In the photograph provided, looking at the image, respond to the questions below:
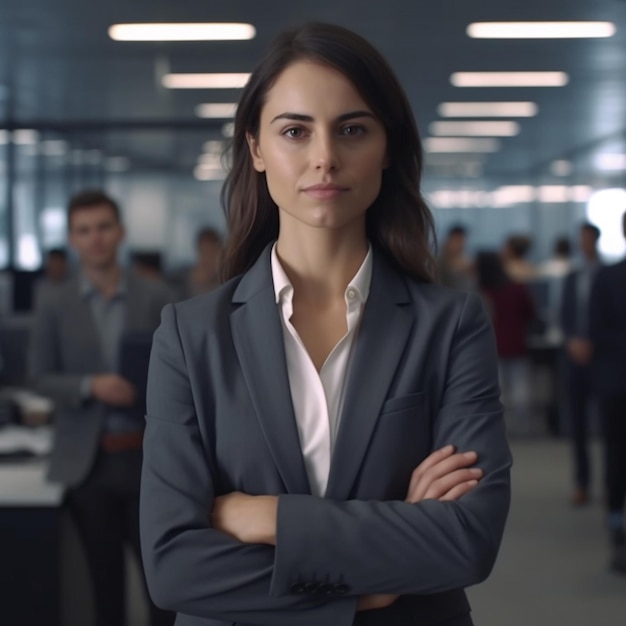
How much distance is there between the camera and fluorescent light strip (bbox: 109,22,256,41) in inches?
349

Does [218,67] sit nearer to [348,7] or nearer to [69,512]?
[348,7]

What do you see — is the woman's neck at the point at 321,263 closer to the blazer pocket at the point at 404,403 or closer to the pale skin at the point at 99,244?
the blazer pocket at the point at 404,403

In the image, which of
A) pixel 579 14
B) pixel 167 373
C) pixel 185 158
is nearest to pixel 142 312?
pixel 167 373

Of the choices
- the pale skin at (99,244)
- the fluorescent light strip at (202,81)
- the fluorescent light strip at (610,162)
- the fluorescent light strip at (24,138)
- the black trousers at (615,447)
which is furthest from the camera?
the fluorescent light strip at (610,162)

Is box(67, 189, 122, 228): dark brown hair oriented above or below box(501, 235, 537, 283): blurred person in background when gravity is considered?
above

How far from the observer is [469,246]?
23.8 m

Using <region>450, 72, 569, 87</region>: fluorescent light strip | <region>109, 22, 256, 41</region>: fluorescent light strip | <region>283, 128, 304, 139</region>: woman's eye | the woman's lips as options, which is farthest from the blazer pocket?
<region>450, 72, 569, 87</region>: fluorescent light strip

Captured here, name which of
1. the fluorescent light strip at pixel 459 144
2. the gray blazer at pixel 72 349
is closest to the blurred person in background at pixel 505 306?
the gray blazer at pixel 72 349

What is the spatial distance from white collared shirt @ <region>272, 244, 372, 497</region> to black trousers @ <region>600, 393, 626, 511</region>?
4.65 m

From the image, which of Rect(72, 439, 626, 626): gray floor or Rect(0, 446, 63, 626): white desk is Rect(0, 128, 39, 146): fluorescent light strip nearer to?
Rect(72, 439, 626, 626): gray floor

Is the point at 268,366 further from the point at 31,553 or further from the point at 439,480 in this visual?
the point at 31,553

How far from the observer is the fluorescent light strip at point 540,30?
8742 millimetres

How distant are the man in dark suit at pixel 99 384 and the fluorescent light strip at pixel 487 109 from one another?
1009 centimetres

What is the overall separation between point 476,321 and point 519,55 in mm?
8896
